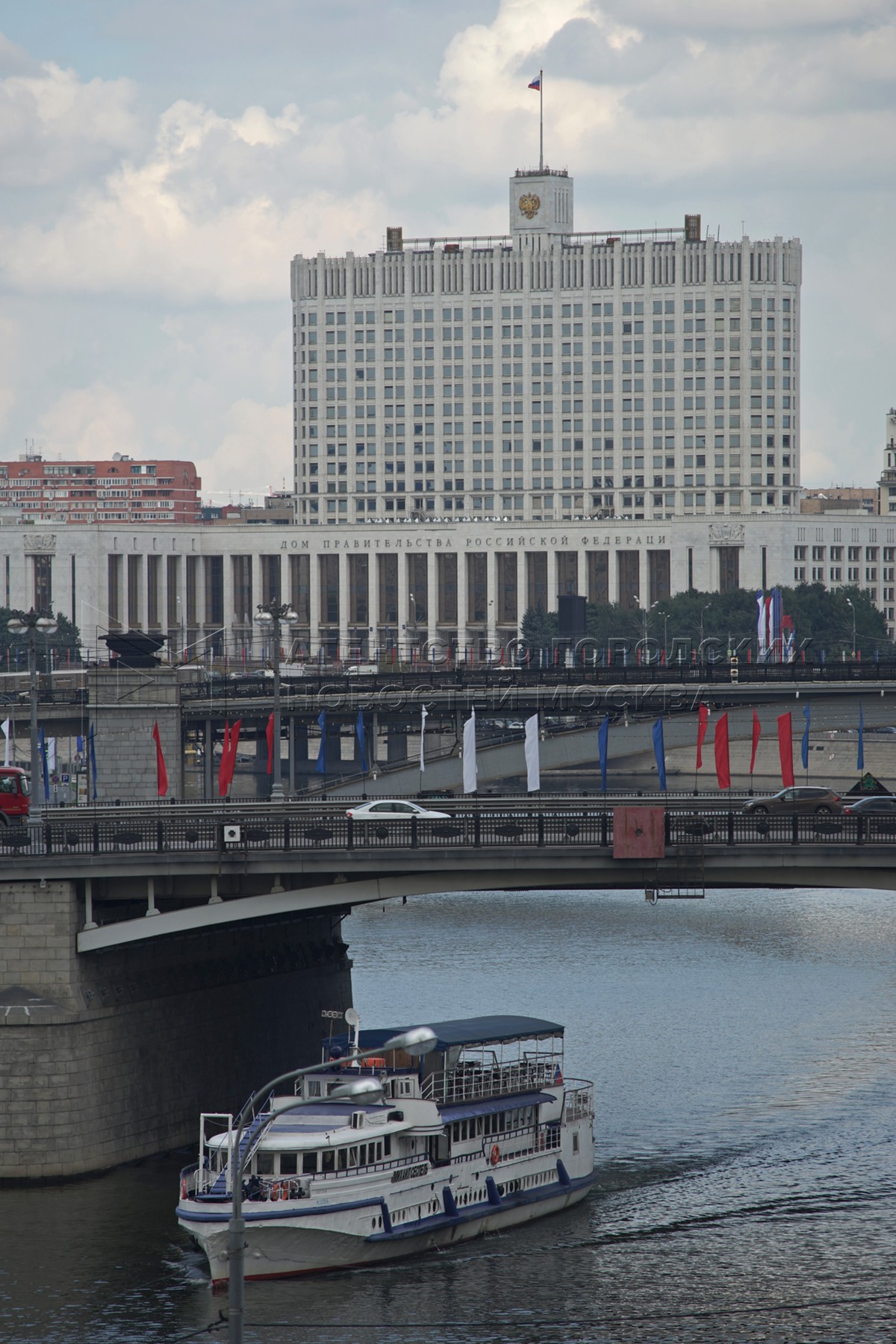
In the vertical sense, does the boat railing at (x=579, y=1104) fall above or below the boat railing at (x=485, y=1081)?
below

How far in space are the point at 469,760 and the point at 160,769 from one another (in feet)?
51.3

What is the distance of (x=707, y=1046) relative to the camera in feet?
211

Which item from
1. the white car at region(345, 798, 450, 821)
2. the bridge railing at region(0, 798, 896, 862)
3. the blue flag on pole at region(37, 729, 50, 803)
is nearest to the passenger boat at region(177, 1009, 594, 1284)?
the bridge railing at region(0, 798, 896, 862)

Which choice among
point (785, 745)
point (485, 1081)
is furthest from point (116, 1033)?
point (785, 745)

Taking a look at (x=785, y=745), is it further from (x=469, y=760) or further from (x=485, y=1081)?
(x=485, y=1081)

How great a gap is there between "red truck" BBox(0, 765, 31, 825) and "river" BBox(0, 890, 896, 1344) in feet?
45.3

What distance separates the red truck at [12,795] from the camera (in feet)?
213

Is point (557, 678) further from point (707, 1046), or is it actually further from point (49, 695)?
point (707, 1046)

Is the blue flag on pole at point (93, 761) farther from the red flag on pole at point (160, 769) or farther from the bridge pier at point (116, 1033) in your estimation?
the bridge pier at point (116, 1033)

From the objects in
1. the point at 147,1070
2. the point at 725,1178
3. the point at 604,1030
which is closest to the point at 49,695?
the point at 604,1030

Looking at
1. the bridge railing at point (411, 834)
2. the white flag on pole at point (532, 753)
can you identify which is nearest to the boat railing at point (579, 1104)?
the bridge railing at point (411, 834)

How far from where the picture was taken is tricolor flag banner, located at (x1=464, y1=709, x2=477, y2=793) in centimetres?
7544

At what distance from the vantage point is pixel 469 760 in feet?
251

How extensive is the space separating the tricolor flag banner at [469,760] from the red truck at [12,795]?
55.9 feet
